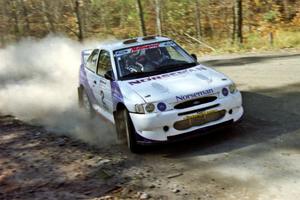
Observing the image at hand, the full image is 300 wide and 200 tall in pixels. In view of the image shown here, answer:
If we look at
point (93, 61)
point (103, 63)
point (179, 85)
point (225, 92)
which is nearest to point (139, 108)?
point (179, 85)

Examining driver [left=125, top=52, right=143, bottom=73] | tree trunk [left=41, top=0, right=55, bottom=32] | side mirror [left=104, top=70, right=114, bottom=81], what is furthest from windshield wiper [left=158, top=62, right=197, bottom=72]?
tree trunk [left=41, top=0, right=55, bottom=32]

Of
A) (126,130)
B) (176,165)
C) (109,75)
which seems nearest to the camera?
(176,165)

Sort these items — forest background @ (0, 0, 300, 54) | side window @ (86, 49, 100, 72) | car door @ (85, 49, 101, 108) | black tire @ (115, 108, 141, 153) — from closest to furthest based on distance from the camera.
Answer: black tire @ (115, 108, 141, 153) < car door @ (85, 49, 101, 108) < side window @ (86, 49, 100, 72) < forest background @ (0, 0, 300, 54)

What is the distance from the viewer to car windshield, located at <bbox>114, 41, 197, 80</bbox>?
327 inches

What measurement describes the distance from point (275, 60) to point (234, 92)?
7803mm

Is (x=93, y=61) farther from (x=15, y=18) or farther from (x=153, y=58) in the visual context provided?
(x=15, y=18)

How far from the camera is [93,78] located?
970 cm

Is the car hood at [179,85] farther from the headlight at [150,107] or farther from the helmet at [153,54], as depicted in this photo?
the helmet at [153,54]

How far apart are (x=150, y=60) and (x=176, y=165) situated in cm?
234

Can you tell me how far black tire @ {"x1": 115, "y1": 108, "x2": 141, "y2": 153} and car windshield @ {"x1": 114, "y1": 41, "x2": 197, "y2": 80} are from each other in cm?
69

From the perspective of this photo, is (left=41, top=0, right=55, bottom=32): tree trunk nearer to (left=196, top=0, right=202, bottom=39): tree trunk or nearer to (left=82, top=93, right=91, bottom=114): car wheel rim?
(left=196, top=0, right=202, bottom=39): tree trunk

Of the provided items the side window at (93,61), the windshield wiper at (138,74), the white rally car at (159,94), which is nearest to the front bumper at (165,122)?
the white rally car at (159,94)

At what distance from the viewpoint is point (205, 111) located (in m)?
7.33

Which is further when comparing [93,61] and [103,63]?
[93,61]
